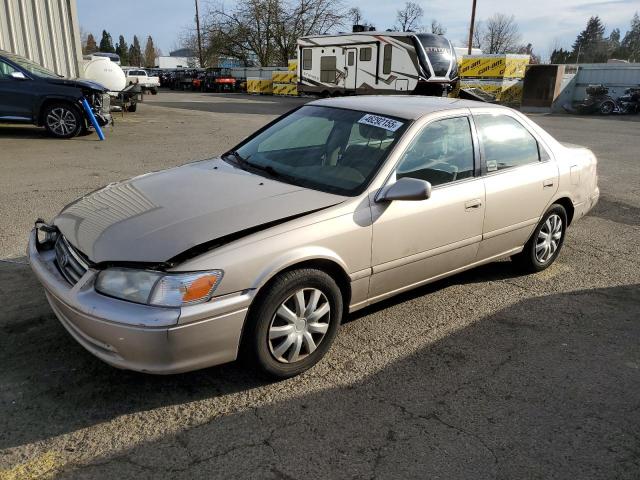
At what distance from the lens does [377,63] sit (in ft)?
72.0

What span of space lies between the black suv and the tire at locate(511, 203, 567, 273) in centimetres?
998

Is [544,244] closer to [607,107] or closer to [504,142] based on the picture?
[504,142]

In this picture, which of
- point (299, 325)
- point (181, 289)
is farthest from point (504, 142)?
point (181, 289)

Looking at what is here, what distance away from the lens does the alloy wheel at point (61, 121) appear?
11195mm

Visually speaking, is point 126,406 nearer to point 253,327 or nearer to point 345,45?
point 253,327

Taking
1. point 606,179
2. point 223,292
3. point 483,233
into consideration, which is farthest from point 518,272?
point 606,179

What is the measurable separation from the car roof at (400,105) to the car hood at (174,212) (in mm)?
1002

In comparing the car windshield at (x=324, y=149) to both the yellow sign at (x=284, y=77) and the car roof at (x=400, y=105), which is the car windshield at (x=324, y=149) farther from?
the yellow sign at (x=284, y=77)

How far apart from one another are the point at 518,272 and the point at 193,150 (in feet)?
25.8

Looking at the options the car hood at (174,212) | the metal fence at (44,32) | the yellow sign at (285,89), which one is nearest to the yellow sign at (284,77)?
the yellow sign at (285,89)

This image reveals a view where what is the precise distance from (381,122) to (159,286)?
203 cm

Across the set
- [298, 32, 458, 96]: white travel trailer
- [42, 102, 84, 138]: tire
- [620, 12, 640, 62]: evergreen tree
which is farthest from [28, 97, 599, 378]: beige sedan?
[620, 12, 640, 62]: evergreen tree

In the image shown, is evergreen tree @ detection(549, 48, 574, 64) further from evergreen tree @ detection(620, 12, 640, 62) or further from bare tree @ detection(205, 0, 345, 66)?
bare tree @ detection(205, 0, 345, 66)

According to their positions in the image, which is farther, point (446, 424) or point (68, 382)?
point (68, 382)
